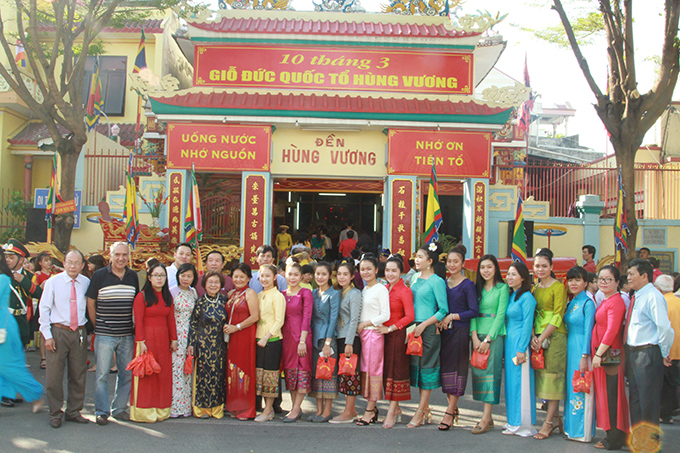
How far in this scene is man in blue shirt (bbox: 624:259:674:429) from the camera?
195 inches

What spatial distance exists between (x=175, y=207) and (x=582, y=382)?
827 centimetres

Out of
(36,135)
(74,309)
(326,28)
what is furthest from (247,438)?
(36,135)

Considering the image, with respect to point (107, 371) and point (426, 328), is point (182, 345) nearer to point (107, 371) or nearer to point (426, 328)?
point (107, 371)

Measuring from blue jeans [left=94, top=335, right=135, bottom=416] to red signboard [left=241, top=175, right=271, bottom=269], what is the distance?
546 centimetres

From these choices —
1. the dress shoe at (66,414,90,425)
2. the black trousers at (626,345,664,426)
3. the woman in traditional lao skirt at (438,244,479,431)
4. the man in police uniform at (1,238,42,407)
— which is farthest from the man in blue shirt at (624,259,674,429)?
the man in police uniform at (1,238,42,407)

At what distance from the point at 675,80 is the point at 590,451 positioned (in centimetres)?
707

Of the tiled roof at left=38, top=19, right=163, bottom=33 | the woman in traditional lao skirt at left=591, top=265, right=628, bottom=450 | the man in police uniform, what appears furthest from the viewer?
the tiled roof at left=38, top=19, right=163, bottom=33

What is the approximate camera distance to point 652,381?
494 cm

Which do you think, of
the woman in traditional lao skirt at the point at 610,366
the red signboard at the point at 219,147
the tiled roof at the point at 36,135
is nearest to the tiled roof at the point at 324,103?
the red signboard at the point at 219,147

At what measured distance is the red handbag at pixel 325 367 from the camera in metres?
5.64

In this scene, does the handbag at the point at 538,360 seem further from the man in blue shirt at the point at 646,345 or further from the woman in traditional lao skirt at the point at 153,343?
the woman in traditional lao skirt at the point at 153,343

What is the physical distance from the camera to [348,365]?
560 cm

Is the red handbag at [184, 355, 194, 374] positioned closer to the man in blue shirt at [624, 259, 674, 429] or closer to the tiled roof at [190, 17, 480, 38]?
the man in blue shirt at [624, 259, 674, 429]

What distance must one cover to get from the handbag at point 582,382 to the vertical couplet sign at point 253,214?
23.1 ft
